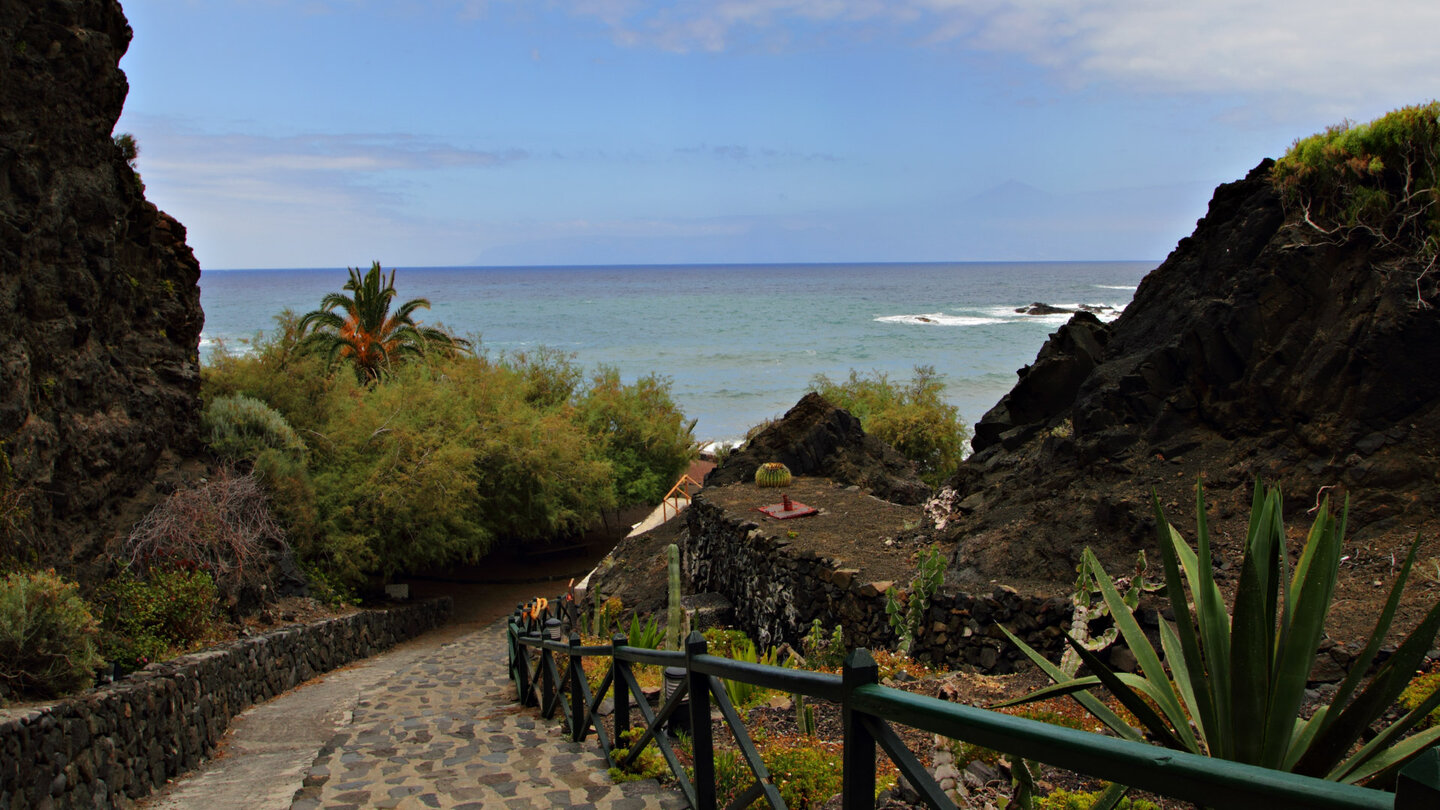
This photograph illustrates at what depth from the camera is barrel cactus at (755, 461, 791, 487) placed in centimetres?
1591

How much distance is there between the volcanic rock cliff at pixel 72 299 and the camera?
9.84m

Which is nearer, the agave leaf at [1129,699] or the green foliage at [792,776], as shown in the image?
the agave leaf at [1129,699]

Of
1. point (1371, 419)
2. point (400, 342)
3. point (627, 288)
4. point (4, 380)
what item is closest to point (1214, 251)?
point (1371, 419)

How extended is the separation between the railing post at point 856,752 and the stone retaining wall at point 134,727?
5945 mm

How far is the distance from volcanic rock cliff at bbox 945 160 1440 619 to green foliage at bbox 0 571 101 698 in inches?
319

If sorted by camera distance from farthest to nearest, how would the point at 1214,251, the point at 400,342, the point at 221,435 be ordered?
the point at 400,342
the point at 221,435
the point at 1214,251

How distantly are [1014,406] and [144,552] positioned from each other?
12.0 meters

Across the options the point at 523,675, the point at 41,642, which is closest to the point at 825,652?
the point at 523,675

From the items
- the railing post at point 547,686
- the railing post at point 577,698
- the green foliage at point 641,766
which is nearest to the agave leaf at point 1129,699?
the green foliage at point 641,766

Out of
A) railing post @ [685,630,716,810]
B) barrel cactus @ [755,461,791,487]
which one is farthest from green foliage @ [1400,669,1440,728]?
barrel cactus @ [755,461,791,487]

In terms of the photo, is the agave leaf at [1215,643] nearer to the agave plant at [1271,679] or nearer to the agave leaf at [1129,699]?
the agave plant at [1271,679]

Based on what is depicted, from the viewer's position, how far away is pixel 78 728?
260 inches

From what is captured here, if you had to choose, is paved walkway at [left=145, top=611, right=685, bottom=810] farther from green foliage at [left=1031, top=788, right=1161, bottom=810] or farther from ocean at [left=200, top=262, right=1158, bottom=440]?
ocean at [left=200, top=262, right=1158, bottom=440]

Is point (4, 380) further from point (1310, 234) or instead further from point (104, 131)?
point (1310, 234)
